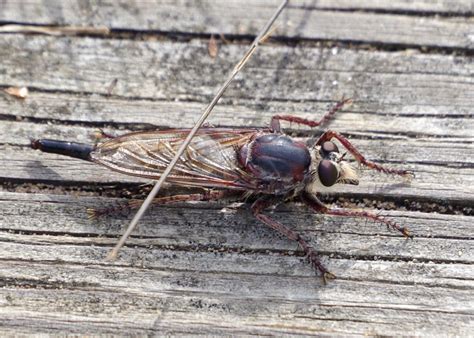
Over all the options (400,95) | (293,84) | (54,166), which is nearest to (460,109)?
(400,95)

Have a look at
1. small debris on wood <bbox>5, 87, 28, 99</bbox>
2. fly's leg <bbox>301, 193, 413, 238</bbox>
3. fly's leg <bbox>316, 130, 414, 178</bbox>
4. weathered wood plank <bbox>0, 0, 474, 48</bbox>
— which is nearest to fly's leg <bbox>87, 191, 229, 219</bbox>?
Answer: fly's leg <bbox>301, 193, 413, 238</bbox>

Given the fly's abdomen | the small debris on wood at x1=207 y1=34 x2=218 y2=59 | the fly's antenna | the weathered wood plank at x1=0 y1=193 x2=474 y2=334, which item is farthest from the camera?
the small debris on wood at x1=207 y1=34 x2=218 y2=59

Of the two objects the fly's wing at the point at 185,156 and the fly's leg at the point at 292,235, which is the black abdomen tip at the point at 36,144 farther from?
the fly's leg at the point at 292,235

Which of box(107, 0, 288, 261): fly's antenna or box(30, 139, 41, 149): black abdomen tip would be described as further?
box(30, 139, 41, 149): black abdomen tip

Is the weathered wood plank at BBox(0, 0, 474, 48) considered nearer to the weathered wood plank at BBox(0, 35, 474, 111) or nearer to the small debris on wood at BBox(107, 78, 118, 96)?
the weathered wood plank at BBox(0, 35, 474, 111)

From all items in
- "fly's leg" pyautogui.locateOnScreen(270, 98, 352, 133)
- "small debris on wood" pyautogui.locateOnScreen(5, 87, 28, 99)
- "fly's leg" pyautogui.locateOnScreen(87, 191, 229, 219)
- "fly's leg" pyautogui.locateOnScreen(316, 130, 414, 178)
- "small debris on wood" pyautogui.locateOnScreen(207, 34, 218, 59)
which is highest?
"small debris on wood" pyautogui.locateOnScreen(207, 34, 218, 59)

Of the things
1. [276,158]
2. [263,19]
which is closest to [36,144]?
[276,158]

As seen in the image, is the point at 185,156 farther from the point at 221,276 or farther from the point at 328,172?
the point at 328,172
